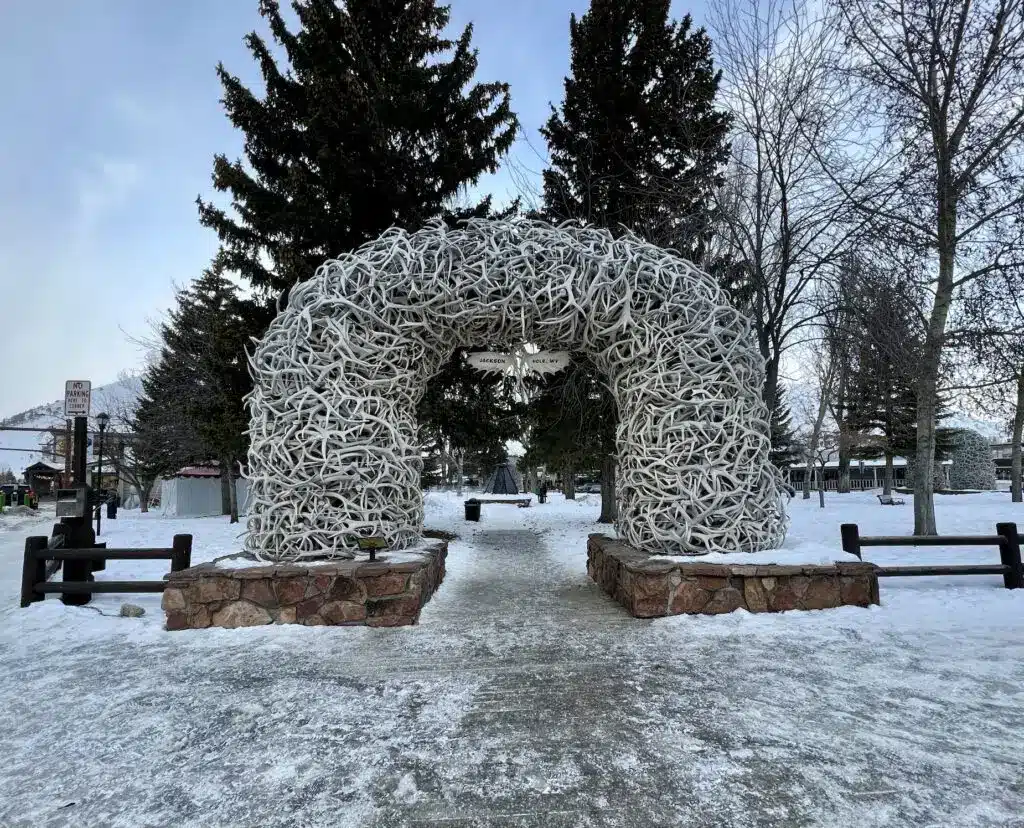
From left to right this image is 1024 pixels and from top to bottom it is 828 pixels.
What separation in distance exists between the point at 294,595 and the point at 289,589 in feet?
0.20

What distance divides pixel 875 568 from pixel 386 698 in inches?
169

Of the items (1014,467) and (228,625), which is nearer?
(228,625)

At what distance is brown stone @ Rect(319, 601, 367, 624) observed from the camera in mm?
4457

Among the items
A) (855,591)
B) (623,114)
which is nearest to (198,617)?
(855,591)

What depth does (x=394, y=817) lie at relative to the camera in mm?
2029

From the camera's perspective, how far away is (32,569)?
5055 millimetres

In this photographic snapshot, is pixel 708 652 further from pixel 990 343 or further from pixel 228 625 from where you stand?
pixel 990 343

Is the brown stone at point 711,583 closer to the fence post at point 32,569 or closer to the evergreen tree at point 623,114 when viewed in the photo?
the fence post at point 32,569

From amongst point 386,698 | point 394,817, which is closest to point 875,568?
point 386,698

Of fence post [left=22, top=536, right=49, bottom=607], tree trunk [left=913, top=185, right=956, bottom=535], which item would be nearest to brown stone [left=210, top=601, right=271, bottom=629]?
fence post [left=22, top=536, right=49, bottom=607]

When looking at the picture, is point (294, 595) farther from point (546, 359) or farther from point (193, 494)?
point (193, 494)

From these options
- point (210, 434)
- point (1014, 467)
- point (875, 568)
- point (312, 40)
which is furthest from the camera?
point (1014, 467)

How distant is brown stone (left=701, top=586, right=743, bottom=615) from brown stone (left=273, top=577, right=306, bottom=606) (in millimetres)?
3279

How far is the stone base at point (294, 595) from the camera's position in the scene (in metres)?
4.40
